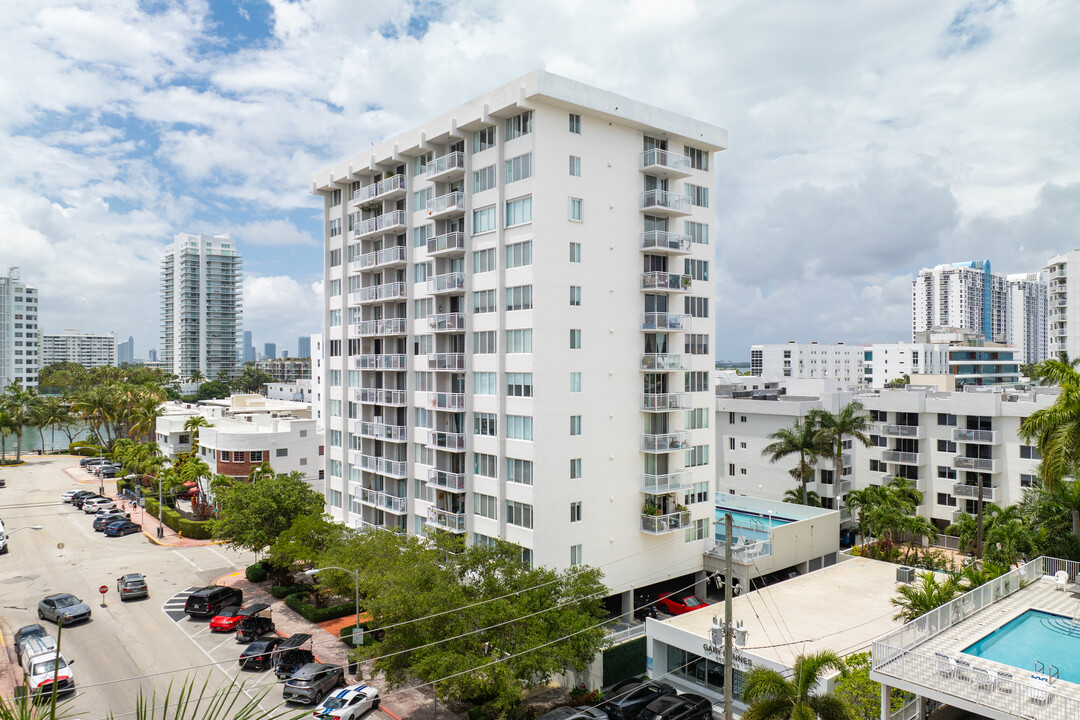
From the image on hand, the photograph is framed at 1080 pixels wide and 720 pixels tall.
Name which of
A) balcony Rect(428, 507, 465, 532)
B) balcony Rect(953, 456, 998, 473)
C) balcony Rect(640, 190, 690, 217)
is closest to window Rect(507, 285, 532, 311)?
balcony Rect(640, 190, 690, 217)

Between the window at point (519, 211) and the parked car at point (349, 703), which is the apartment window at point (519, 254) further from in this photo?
the parked car at point (349, 703)

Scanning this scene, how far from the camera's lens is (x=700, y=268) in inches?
1833

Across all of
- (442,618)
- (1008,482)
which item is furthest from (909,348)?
(442,618)

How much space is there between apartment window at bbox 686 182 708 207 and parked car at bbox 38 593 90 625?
147 ft

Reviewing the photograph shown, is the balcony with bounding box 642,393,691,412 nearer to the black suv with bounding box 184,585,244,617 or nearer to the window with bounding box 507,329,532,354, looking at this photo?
the window with bounding box 507,329,532,354

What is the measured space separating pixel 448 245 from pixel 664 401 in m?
16.7

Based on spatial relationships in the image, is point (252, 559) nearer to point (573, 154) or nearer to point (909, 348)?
point (573, 154)

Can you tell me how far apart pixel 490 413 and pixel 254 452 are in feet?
125

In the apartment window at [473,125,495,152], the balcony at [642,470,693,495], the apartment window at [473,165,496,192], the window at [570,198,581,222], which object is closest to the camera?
the window at [570,198,581,222]

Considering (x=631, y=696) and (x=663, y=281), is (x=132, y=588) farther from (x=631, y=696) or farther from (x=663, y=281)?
(x=663, y=281)

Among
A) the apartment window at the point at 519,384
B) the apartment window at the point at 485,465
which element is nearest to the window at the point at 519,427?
the apartment window at the point at 519,384

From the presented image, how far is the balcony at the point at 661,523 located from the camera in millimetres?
Result: 42750

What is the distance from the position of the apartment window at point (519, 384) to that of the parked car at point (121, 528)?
45.4 meters

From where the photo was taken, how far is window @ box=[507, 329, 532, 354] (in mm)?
39219
